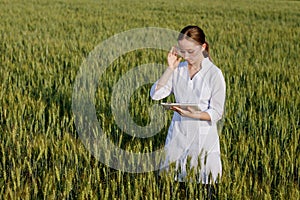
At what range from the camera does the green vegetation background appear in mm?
2260

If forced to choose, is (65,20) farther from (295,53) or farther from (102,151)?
(102,151)

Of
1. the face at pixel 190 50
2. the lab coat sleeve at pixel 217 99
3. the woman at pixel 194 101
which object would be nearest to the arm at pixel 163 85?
the woman at pixel 194 101

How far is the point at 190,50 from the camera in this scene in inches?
80.0

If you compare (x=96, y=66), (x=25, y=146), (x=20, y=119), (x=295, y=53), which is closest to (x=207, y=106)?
(x=25, y=146)

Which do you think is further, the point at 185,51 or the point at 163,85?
the point at 163,85

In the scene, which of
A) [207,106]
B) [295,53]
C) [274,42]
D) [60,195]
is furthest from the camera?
[274,42]

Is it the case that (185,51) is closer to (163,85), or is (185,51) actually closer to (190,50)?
(190,50)

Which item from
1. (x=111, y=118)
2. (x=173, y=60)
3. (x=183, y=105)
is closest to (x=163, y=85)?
(x=173, y=60)

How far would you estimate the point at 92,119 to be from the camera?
3.35 metres

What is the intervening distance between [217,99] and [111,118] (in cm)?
161

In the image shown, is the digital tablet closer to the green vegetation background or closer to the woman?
the woman

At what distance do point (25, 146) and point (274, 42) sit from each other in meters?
6.57

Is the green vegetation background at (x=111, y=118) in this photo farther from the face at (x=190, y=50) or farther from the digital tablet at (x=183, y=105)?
the face at (x=190, y=50)

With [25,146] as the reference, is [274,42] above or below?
above
